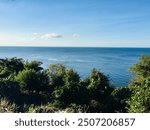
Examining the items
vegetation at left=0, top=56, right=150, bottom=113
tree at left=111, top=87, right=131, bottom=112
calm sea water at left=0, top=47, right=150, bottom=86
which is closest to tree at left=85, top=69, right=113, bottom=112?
vegetation at left=0, top=56, right=150, bottom=113

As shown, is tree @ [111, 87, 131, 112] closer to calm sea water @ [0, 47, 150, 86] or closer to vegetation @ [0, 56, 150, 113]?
vegetation @ [0, 56, 150, 113]

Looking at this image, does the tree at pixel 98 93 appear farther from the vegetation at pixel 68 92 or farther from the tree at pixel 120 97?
the tree at pixel 120 97

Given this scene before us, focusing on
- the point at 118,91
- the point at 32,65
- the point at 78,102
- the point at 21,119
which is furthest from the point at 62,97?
the point at 21,119

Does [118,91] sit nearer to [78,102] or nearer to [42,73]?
[78,102]

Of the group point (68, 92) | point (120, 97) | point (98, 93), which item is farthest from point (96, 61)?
point (120, 97)

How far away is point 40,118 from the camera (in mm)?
3912

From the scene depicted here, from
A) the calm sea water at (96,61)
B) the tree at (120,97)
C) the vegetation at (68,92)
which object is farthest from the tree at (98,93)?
the calm sea water at (96,61)

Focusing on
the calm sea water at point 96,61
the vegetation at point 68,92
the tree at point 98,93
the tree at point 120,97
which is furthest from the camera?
the calm sea water at point 96,61

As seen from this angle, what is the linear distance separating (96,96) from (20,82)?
7.36m

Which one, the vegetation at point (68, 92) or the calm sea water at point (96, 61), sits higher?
the vegetation at point (68, 92)

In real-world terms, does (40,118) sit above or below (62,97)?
above

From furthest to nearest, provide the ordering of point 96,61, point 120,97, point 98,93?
point 96,61 → point 98,93 → point 120,97

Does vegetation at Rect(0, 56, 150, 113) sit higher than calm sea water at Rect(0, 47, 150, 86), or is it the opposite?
vegetation at Rect(0, 56, 150, 113)

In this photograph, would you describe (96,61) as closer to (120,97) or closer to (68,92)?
(68,92)
